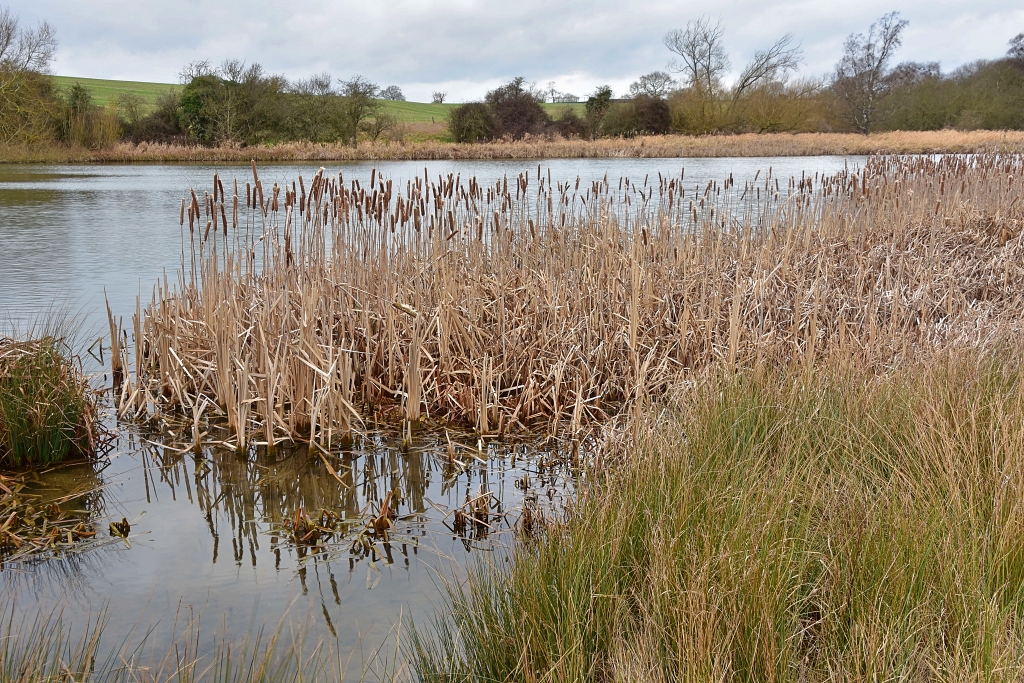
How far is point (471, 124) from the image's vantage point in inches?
1278

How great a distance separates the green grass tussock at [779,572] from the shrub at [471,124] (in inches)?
1211

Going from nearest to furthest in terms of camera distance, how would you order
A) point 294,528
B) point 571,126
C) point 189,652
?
point 189,652, point 294,528, point 571,126

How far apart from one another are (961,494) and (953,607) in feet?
2.30

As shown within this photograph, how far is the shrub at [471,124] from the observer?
107ft

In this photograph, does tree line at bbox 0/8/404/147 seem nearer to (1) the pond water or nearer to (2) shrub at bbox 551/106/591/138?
(2) shrub at bbox 551/106/591/138

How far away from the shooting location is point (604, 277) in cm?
594

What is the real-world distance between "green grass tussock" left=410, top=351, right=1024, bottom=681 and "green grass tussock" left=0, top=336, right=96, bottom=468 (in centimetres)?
242

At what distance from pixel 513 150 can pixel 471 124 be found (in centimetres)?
483

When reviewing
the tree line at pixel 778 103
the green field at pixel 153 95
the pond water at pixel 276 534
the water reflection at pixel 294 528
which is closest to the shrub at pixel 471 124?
the tree line at pixel 778 103

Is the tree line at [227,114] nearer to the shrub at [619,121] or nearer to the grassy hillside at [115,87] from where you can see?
the shrub at [619,121]

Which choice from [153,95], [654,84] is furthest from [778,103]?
[153,95]

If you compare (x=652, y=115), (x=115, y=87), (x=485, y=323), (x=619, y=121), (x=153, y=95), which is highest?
(x=115, y=87)

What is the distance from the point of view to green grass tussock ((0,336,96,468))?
3.85 meters

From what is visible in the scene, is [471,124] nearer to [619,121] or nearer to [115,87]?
[619,121]
